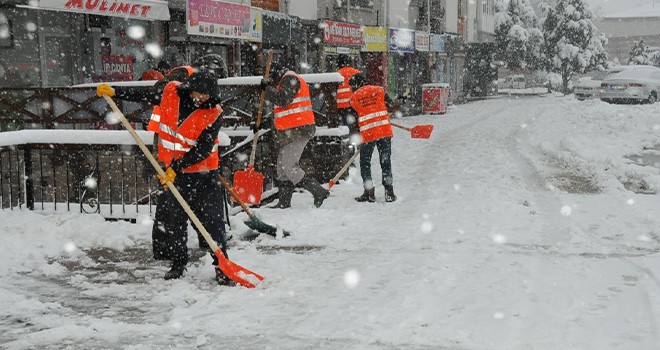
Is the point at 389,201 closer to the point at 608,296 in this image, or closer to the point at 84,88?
the point at 608,296

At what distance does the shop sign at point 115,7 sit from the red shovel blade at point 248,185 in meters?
6.62

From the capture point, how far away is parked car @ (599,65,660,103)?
1074 inches

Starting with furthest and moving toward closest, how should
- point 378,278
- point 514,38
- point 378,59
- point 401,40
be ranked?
point 514,38, point 401,40, point 378,59, point 378,278

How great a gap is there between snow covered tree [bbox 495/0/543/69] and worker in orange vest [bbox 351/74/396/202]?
46.2m

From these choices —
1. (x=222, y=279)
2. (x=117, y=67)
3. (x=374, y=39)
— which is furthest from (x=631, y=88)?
(x=222, y=279)

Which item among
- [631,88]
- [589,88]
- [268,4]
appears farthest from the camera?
[589,88]

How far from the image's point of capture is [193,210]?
18.6 ft

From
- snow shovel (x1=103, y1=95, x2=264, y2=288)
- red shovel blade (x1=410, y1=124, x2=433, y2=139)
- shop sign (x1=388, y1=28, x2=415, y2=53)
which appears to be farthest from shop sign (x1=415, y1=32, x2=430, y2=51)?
snow shovel (x1=103, y1=95, x2=264, y2=288)

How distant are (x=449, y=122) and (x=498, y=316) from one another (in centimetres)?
1826

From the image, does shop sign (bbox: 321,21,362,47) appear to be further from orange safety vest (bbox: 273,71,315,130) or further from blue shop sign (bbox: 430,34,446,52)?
orange safety vest (bbox: 273,71,315,130)

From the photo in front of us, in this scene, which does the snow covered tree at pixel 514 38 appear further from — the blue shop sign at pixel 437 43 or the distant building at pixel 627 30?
the distant building at pixel 627 30

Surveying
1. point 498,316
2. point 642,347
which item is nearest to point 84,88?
point 498,316

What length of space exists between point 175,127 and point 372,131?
4179 mm

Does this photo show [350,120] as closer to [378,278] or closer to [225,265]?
[378,278]
